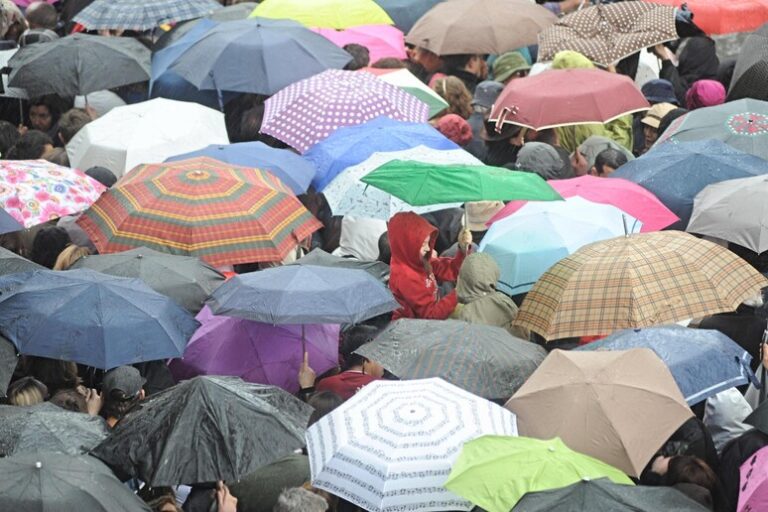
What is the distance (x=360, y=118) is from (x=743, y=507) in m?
5.94

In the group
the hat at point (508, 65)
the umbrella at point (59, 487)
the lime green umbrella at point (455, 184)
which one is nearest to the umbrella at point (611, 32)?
the hat at point (508, 65)

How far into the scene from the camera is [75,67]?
541 inches

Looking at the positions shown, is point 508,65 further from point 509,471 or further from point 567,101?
point 509,471

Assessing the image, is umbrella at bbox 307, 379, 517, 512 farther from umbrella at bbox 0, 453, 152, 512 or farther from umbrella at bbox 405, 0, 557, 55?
umbrella at bbox 405, 0, 557, 55

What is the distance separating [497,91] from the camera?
13.3 meters

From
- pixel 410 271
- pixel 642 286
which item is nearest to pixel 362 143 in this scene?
pixel 410 271

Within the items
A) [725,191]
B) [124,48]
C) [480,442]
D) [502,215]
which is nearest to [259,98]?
[124,48]

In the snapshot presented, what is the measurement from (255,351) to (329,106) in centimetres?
338

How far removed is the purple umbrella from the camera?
908cm

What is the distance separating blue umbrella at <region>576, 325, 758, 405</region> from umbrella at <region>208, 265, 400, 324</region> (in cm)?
134

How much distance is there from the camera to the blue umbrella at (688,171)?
10.8 meters

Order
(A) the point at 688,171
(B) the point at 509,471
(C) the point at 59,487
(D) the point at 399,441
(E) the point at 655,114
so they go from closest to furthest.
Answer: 1. (C) the point at 59,487
2. (B) the point at 509,471
3. (D) the point at 399,441
4. (A) the point at 688,171
5. (E) the point at 655,114

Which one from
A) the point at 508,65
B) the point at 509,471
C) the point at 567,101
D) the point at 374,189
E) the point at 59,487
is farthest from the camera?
the point at 508,65

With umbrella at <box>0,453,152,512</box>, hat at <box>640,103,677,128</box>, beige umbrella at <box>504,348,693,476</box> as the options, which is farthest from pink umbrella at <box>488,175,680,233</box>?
umbrella at <box>0,453,152,512</box>
